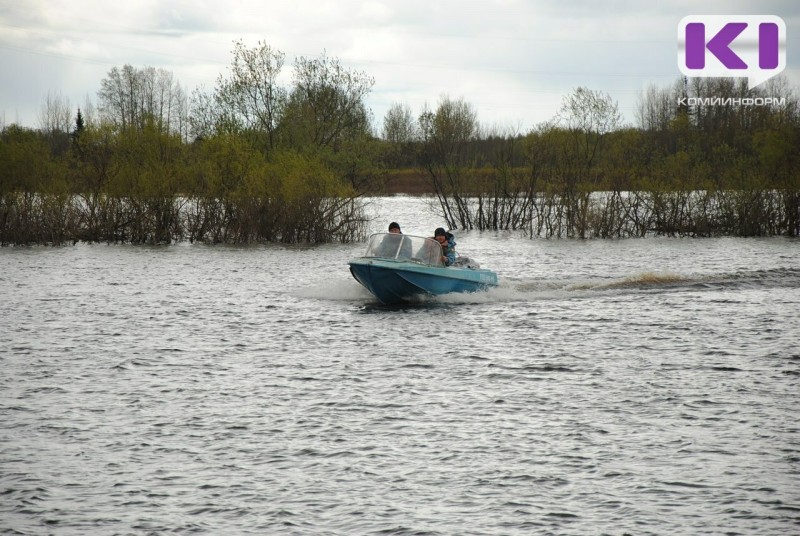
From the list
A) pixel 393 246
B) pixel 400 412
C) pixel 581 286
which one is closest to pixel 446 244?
pixel 393 246

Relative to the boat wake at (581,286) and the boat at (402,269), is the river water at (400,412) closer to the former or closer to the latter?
the boat wake at (581,286)

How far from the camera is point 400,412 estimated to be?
1520 cm

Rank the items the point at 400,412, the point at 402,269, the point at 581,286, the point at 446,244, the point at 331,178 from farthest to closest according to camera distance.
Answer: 1. the point at 331,178
2. the point at 581,286
3. the point at 446,244
4. the point at 402,269
5. the point at 400,412

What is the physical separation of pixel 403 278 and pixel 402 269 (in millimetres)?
311

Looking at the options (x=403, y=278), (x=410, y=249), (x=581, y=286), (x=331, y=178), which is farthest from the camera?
(x=331, y=178)

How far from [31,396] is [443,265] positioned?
42.9 ft

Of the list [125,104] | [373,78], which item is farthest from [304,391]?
[125,104]

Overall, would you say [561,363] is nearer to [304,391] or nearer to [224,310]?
[304,391]

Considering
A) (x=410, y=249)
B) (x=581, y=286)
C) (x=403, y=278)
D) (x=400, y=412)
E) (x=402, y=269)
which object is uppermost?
(x=410, y=249)

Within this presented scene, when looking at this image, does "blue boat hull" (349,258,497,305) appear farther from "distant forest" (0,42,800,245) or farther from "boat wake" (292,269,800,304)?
"distant forest" (0,42,800,245)

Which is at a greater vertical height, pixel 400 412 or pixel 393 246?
pixel 393 246

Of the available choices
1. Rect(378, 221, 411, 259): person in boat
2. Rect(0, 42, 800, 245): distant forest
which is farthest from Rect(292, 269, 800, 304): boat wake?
Rect(0, 42, 800, 245): distant forest

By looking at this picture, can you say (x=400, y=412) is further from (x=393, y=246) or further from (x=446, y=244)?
(x=446, y=244)

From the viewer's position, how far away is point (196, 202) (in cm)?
5153
